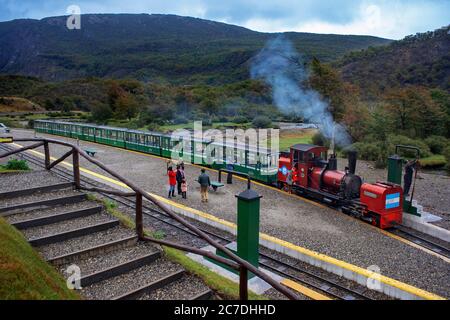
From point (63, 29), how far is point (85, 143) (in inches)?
5177

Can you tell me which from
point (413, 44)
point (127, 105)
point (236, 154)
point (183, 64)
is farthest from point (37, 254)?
point (183, 64)

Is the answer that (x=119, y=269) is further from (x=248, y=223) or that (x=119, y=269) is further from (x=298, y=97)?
(x=298, y=97)

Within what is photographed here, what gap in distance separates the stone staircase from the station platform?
5.87 m

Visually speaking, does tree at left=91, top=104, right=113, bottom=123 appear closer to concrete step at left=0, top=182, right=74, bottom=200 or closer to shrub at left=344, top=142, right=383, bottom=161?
shrub at left=344, top=142, right=383, bottom=161

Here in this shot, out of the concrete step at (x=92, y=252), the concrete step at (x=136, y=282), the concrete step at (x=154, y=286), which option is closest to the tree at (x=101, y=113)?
the concrete step at (x=92, y=252)

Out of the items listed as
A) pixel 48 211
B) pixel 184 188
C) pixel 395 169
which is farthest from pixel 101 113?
pixel 48 211

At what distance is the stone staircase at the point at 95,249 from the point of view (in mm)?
5082

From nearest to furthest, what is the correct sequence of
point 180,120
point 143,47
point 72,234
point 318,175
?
point 72,234 → point 318,175 → point 180,120 → point 143,47

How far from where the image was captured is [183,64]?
105250mm

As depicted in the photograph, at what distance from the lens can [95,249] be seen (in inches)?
222

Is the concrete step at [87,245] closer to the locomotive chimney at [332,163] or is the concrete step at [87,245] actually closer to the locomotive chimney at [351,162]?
the locomotive chimney at [351,162]

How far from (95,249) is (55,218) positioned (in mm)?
1149

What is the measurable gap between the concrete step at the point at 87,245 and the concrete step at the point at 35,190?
179cm

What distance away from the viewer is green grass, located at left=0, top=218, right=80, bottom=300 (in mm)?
3871
